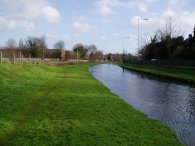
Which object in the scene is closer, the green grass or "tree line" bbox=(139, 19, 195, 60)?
the green grass

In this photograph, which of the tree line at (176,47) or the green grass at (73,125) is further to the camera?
the tree line at (176,47)

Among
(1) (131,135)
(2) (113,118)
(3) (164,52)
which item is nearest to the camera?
(1) (131,135)

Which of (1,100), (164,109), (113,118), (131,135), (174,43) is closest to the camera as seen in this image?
(131,135)

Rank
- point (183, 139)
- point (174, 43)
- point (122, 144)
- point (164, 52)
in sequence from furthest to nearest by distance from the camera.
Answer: point (164, 52)
point (174, 43)
point (183, 139)
point (122, 144)

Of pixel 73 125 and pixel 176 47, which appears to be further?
pixel 176 47

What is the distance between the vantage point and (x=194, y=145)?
9.25 metres

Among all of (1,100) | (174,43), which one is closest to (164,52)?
(174,43)

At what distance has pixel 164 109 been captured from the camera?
16.0m

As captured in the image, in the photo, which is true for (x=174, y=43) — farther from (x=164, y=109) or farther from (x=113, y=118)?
(x=113, y=118)

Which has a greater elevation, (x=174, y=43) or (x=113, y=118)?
(x=174, y=43)

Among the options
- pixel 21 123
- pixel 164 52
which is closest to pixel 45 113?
pixel 21 123

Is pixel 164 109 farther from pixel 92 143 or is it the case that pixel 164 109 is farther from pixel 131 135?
pixel 92 143

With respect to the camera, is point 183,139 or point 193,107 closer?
point 183,139

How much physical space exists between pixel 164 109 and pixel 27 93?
7.87 m
